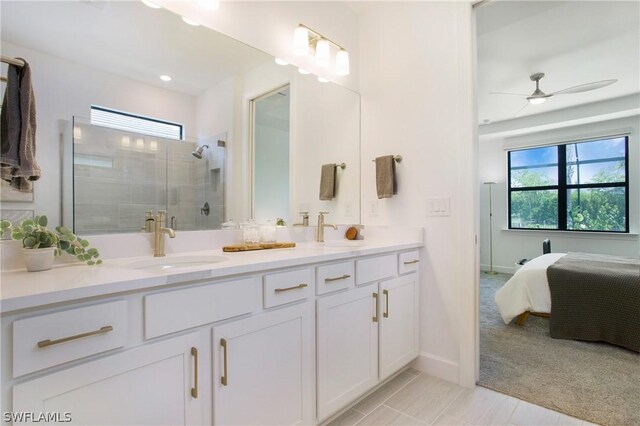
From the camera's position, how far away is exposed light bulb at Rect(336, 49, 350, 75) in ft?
7.45

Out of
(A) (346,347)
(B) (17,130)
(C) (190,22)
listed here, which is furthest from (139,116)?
(A) (346,347)

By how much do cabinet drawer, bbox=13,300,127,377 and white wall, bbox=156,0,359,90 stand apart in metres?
1.41

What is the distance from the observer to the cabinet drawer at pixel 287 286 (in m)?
1.20

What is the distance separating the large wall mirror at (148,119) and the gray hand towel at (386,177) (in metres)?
0.57

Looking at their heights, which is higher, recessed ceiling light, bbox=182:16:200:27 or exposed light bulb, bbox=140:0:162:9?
exposed light bulb, bbox=140:0:162:9

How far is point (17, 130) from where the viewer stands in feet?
3.34

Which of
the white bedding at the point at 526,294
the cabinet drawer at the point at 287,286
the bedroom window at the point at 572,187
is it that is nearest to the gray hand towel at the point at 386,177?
the cabinet drawer at the point at 287,286

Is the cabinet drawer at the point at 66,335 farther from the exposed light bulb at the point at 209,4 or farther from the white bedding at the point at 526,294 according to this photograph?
the white bedding at the point at 526,294

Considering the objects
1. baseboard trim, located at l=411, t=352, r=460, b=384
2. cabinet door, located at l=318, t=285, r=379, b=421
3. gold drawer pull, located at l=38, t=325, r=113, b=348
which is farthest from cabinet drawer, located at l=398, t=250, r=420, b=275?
gold drawer pull, located at l=38, t=325, r=113, b=348

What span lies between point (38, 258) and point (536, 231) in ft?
20.0

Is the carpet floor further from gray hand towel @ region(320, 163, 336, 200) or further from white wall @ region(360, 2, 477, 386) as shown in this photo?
gray hand towel @ region(320, 163, 336, 200)

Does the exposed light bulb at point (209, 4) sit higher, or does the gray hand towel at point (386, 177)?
the exposed light bulb at point (209, 4)

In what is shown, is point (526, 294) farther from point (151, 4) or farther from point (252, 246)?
point (151, 4)

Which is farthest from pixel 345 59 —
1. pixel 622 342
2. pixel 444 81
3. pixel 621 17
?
pixel 622 342
